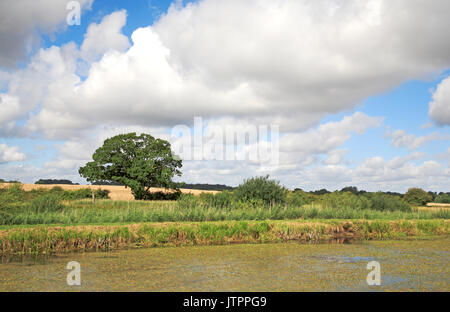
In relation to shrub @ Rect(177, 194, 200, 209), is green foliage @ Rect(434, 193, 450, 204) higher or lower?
lower

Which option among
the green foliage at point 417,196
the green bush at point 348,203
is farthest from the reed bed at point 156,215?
the green foliage at point 417,196

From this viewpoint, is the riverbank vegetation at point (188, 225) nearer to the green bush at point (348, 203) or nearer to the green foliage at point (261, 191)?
the green foliage at point (261, 191)

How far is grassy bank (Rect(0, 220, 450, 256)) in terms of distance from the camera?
1359cm

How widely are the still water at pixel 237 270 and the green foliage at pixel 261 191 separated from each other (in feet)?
34.8

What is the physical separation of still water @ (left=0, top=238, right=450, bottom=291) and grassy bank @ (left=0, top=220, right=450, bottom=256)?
109 cm

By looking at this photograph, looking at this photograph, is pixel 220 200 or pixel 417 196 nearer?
pixel 220 200

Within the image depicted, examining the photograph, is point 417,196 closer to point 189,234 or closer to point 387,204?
point 387,204

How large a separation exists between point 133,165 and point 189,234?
28965 millimetres

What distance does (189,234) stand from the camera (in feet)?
52.9

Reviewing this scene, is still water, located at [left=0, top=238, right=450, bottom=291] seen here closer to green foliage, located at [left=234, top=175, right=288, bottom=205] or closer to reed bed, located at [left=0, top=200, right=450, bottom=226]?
reed bed, located at [left=0, top=200, right=450, bottom=226]

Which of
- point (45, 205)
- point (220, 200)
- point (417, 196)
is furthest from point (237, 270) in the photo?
point (417, 196)

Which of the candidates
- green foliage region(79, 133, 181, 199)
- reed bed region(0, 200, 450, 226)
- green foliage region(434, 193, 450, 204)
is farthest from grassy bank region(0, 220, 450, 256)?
green foliage region(434, 193, 450, 204)

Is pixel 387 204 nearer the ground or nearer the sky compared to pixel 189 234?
nearer the sky
